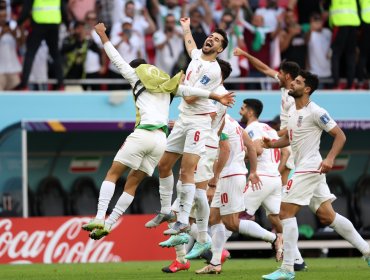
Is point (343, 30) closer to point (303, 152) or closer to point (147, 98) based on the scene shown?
point (147, 98)

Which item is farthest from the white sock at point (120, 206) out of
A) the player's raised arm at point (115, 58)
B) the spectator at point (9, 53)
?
the spectator at point (9, 53)

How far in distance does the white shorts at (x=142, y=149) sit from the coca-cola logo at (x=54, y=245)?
231 inches

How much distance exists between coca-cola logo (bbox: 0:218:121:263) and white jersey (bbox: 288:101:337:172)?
7189mm

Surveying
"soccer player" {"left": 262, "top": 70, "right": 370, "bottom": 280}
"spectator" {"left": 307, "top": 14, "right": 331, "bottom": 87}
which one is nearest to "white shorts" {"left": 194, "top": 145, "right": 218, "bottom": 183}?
"soccer player" {"left": 262, "top": 70, "right": 370, "bottom": 280}

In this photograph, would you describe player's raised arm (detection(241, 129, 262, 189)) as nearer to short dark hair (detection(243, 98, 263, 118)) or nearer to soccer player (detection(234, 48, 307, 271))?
soccer player (detection(234, 48, 307, 271))

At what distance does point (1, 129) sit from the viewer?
73.2 ft

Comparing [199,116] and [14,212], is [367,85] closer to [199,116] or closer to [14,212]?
[14,212]

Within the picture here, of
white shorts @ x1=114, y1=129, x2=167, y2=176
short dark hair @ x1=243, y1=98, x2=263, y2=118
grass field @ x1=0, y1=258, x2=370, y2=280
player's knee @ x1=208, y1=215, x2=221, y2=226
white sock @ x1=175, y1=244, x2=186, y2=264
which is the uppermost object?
short dark hair @ x1=243, y1=98, x2=263, y2=118

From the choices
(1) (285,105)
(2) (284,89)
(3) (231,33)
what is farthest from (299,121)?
(3) (231,33)

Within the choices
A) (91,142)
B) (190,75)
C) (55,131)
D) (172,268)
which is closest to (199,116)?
(190,75)

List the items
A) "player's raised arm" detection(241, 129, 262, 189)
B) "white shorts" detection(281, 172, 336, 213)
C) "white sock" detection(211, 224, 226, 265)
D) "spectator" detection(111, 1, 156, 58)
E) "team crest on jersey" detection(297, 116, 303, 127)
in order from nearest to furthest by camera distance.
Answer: "white shorts" detection(281, 172, 336, 213), "team crest on jersey" detection(297, 116, 303, 127), "white sock" detection(211, 224, 226, 265), "player's raised arm" detection(241, 129, 262, 189), "spectator" detection(111, 1, 156, 58)

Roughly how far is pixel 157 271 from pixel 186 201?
168 cm

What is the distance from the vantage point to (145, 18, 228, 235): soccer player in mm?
15867

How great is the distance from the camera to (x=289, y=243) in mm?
14281
